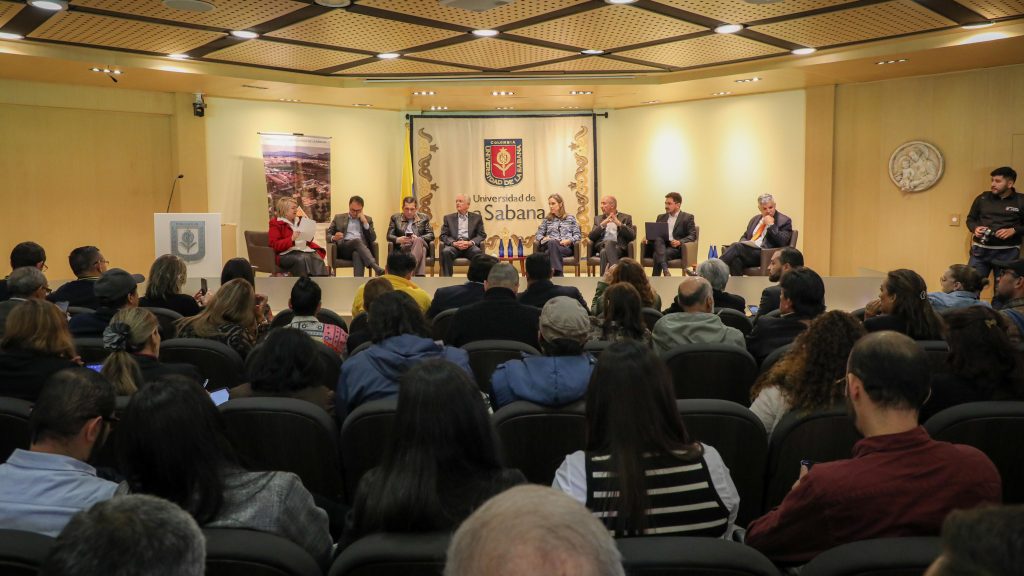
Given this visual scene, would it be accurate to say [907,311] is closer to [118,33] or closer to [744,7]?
[744,7]

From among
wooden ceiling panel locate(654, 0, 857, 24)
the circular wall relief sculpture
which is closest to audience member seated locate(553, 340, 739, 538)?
wooden ceiling panel locate(654, 0, 857, 24)

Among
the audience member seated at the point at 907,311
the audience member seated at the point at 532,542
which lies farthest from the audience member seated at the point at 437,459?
the audience member seated at the point at 907,311

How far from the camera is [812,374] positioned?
2.72 m

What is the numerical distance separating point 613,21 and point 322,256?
4.76 metres

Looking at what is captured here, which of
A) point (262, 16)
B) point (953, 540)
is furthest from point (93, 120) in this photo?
point (953, 540)

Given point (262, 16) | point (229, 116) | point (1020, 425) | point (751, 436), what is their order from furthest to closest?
point (229, 116), point (262, 16), point (751, 436), point (1020, 425)

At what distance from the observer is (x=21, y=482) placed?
75.2 inches

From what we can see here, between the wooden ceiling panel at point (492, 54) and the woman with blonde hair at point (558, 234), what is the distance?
203cm

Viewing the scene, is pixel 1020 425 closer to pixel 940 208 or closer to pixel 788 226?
pixel 788 226

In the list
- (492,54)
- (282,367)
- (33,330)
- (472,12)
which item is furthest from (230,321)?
(492,54)

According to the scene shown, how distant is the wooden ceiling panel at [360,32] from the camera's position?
7.40m

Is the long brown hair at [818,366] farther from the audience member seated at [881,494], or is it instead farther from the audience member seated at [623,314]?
the audience member seated at [623,314]

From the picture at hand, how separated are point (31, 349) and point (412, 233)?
25.5 feet

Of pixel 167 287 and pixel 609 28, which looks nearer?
pixel 167 287
